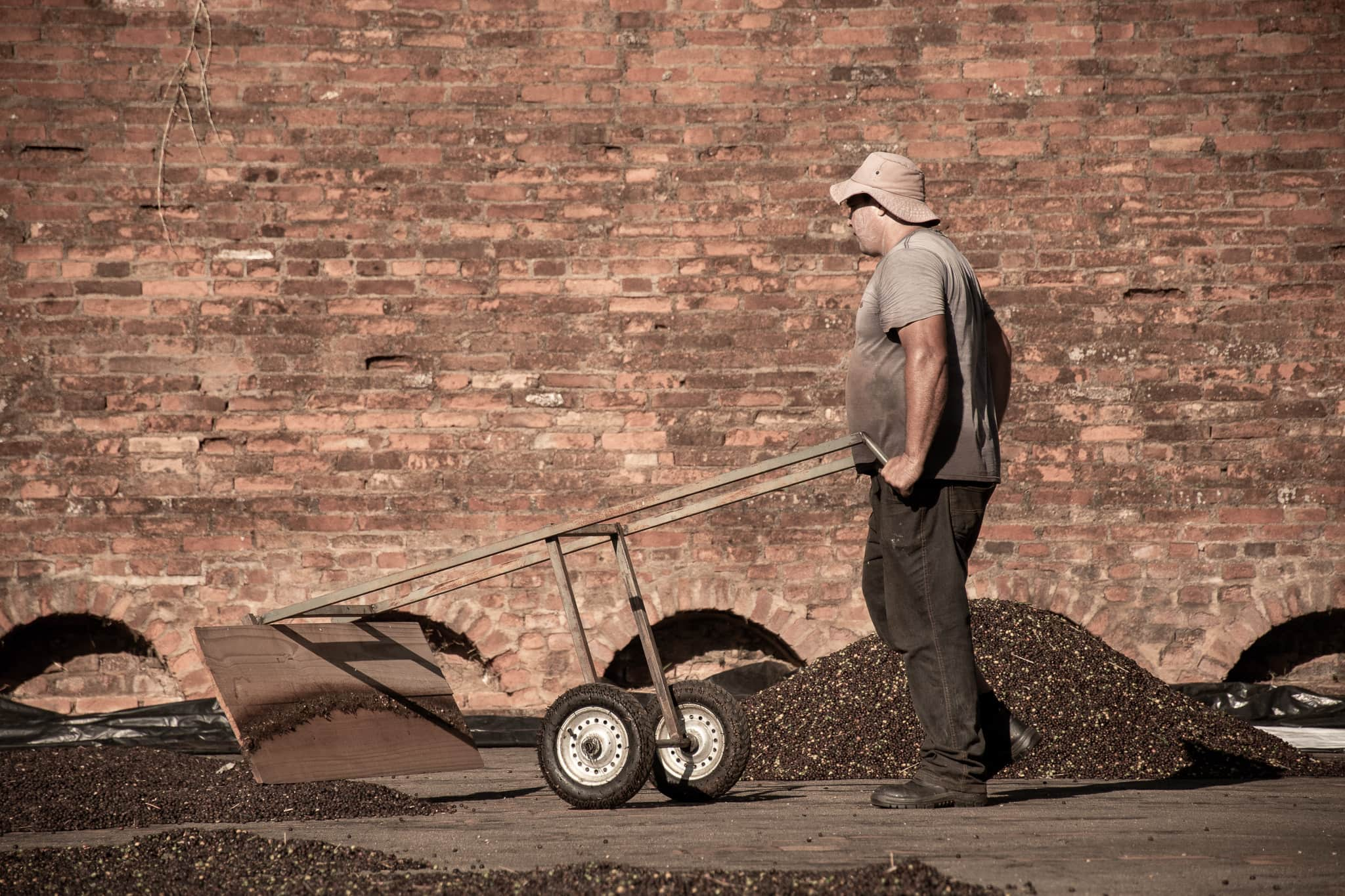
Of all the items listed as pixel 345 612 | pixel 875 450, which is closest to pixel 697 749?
pixel 875 450

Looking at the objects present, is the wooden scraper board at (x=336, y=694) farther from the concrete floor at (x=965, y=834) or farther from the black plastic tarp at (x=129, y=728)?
the black plastic tarp at (x=129, y=728)

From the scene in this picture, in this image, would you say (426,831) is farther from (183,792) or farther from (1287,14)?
(1287,14)

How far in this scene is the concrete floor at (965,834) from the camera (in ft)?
8.16

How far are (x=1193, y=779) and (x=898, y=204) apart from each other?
2.49 metres

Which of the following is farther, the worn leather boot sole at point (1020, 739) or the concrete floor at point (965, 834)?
the worn leather boot sole at point (1020, 739)

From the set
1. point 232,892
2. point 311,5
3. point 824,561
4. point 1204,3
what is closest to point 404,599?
point 232,892

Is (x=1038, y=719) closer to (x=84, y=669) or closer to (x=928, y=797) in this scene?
(x=928, y=797)

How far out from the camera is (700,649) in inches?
260

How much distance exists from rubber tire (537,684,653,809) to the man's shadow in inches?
43.2

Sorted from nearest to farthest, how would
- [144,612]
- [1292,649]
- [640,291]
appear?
1. [144,612]
2. [640,291]
3. [1292,649]

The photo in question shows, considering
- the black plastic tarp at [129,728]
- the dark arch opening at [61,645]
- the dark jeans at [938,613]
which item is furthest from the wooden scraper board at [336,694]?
the dark arch opening at [61,645]

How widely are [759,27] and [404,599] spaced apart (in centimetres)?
392

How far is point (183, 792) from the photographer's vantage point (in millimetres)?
4363

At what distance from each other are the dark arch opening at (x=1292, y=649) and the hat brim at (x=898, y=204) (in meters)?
4.14
